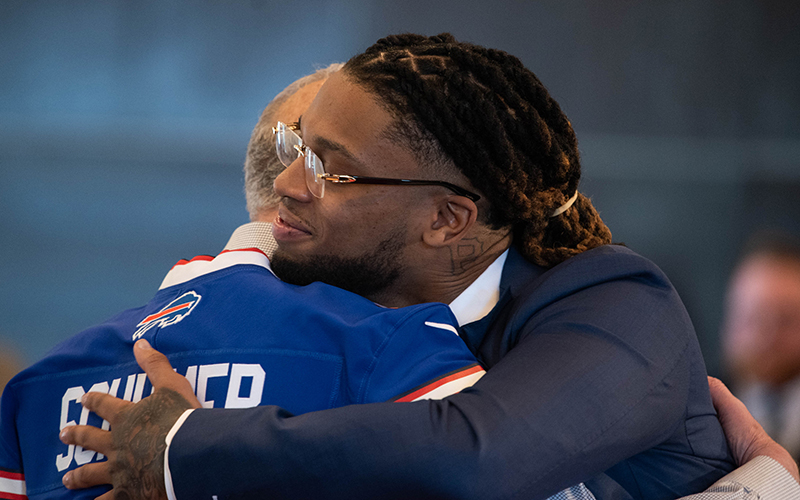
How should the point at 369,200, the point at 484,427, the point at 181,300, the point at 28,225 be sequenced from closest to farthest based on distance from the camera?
the point at 484,427 → the point at 181,300 → the point at 369,200 → the point at 28,225

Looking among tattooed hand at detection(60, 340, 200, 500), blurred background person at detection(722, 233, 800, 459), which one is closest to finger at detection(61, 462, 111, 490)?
tattooed hand at detection(60, 340, 200, 500)

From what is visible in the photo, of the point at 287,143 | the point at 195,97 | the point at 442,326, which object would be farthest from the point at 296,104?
the point at 195,97

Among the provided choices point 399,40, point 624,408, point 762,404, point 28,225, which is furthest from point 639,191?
point 28,225

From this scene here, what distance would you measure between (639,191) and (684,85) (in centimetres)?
60

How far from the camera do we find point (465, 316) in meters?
1.28

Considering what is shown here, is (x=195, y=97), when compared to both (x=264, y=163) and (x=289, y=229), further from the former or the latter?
(x=289, y=229)

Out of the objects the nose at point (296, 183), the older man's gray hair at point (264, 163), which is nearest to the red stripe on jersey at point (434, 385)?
the nose at point (296, 183)

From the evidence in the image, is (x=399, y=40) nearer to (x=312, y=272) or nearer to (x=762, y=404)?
(x=312, y=272)

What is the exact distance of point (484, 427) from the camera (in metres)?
0.81

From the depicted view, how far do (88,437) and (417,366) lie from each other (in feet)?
1.63

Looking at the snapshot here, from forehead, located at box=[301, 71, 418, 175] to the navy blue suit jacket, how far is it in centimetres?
41

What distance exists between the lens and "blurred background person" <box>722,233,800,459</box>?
3.04 metres

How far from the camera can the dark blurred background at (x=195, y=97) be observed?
337cm

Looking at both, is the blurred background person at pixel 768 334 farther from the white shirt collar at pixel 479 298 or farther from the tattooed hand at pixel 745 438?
the white shirt collar at pixel 479 298
